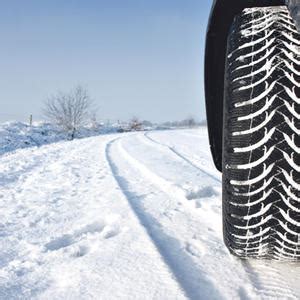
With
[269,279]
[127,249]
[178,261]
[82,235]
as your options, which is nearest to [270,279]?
[269,279]

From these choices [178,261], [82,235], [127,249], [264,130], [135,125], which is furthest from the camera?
[135,125]

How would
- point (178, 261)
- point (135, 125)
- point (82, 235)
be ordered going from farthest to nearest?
point (135, 125)
point (82, 235)
point (178, 261)

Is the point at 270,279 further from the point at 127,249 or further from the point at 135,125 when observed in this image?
the point at 135,125

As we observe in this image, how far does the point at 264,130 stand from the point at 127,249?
843 mm

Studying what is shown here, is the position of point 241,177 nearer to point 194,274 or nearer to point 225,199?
point 225,199

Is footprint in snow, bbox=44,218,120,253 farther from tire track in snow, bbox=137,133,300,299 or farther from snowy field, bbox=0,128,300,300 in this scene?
tire track in snow, bbox=137,133,300,299

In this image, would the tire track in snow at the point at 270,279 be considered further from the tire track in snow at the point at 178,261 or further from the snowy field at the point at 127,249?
the tire track in snow at the point at 178,261

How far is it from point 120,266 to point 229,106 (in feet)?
2.52

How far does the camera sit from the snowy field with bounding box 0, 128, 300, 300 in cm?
124

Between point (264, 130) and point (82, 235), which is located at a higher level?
point (264, 130)

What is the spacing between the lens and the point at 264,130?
115 centimetres

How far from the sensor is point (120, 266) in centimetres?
145

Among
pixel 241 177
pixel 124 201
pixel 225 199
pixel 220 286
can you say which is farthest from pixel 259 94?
pixel 124 201

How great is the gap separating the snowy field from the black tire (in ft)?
0.66
